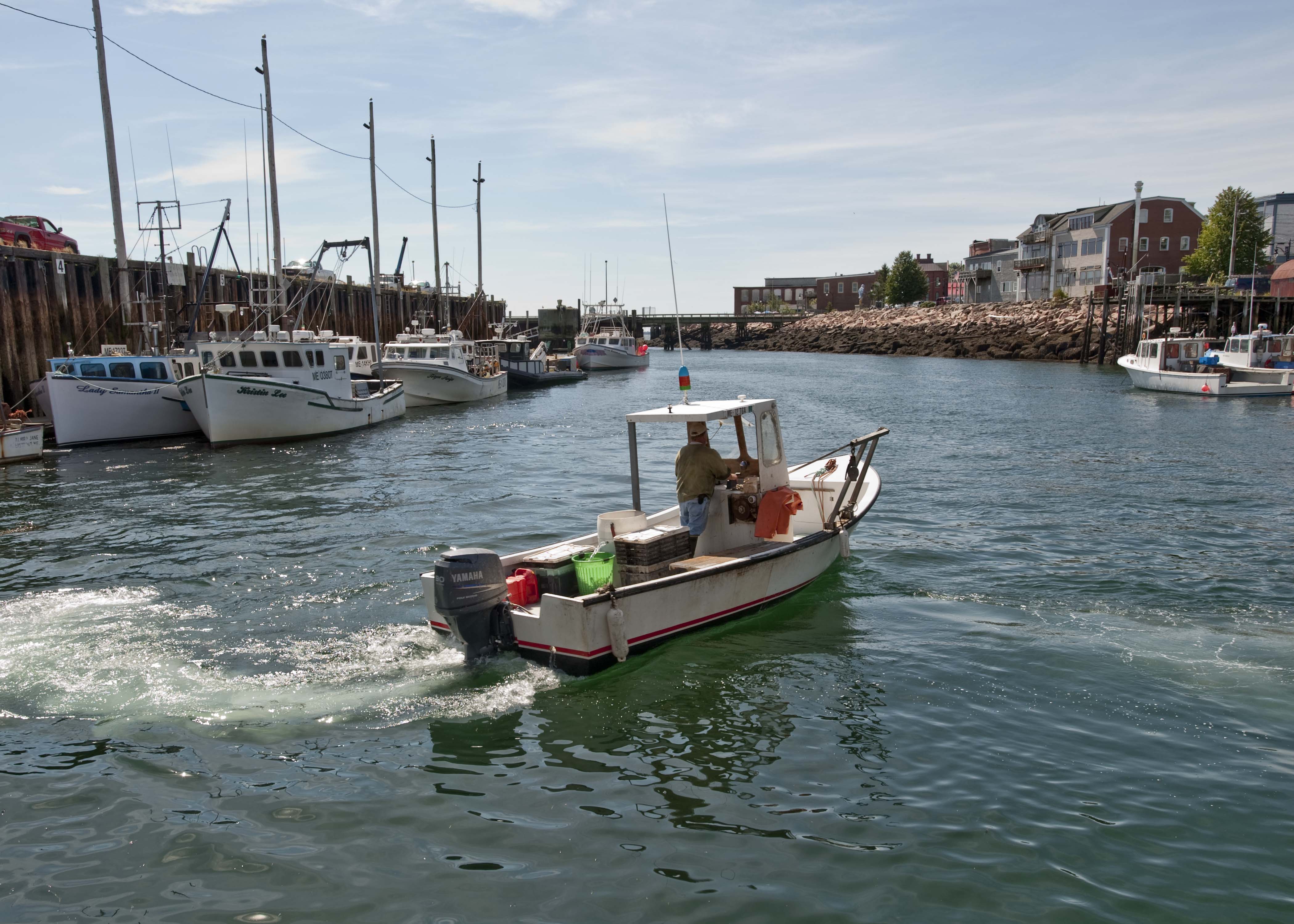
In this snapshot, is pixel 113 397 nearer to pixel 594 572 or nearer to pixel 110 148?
pixel 110 148

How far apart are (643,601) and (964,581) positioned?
5814mm

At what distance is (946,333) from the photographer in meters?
84.0

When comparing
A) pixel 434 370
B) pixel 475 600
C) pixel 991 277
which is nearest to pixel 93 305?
pixel 434 370

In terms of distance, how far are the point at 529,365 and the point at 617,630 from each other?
50.4 meters

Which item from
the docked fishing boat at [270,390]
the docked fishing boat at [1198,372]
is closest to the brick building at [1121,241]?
the docked fishing boat at [1198,372]

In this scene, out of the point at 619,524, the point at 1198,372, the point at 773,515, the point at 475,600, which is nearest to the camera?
the point at 475,600

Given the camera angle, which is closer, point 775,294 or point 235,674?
point 235,674

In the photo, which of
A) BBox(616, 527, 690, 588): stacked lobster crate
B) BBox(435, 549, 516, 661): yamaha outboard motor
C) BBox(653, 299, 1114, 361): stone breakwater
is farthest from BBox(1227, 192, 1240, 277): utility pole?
BBox(435, 549, 516, 661): yamaha outboard motor

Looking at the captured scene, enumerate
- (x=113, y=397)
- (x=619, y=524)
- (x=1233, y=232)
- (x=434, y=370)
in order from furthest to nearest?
(x=1233, y=232) < (x=434, y=370) < (x=113, y=397) < (x=619, y=524)

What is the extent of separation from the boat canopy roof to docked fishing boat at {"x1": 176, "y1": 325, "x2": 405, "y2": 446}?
65.5 feet

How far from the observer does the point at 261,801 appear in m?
6.56

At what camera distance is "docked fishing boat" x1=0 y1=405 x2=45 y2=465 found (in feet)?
73.8

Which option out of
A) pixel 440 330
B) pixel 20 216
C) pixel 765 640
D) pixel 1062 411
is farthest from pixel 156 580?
pixel 440 330

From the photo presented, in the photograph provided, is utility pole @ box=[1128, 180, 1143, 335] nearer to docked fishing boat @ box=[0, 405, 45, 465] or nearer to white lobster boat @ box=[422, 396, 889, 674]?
white lobster boat @ box=[422, 396, 889, 674]
